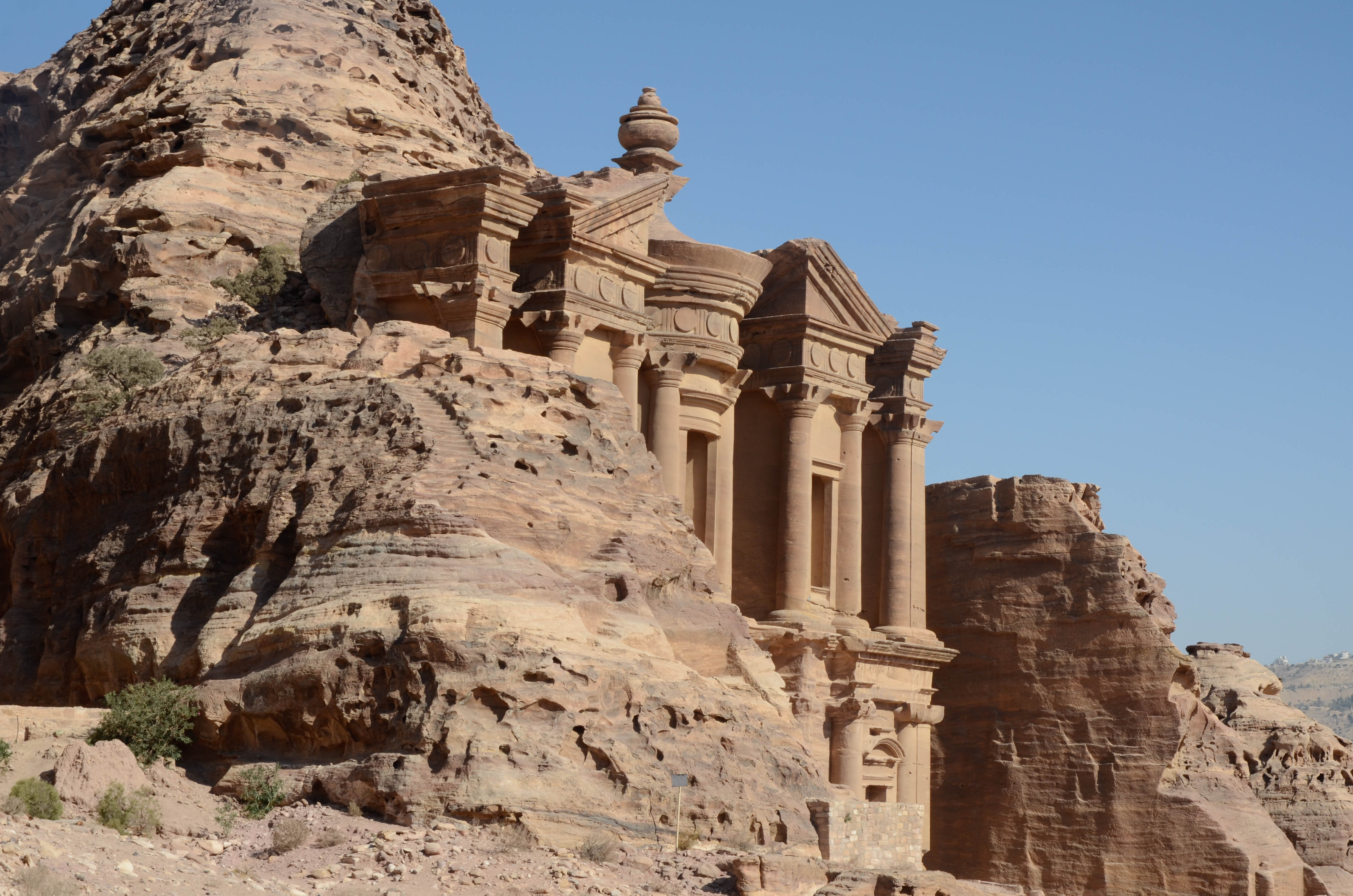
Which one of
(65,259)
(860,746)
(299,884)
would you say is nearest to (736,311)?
(860,746)

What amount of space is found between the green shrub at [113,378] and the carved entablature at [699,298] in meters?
11.1

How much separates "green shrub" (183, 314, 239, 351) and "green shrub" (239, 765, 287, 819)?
11409mm

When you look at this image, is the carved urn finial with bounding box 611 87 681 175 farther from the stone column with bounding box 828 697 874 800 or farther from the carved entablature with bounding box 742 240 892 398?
the stone column with bounding box 828 697 874 800

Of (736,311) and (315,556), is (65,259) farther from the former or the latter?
(315,556)

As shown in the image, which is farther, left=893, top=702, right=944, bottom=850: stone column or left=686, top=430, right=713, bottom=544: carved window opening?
left=893, top=702, right=944, bottom=850: stone column

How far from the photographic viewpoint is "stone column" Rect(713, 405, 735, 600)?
38.0m

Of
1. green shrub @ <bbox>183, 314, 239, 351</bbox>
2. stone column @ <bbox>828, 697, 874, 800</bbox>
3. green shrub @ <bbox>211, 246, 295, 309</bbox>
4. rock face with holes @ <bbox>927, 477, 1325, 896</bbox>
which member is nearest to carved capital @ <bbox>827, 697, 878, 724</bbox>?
stone column @ <bbox>828, 697, 874, 800</bbox>

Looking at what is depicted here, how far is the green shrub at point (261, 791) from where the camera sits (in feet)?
64.7

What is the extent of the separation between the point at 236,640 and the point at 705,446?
18295 mm

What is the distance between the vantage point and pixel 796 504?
129ft

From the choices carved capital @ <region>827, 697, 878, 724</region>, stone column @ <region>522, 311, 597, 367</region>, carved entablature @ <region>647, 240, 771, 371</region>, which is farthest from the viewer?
carved capital @ <region>827, 697, 878, 724</region>

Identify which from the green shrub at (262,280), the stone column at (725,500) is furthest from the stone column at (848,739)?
the green shrub at (262,280)

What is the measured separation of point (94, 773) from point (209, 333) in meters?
12.8

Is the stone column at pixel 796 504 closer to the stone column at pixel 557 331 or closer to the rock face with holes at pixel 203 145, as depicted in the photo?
the stone column at pixel 557 331
